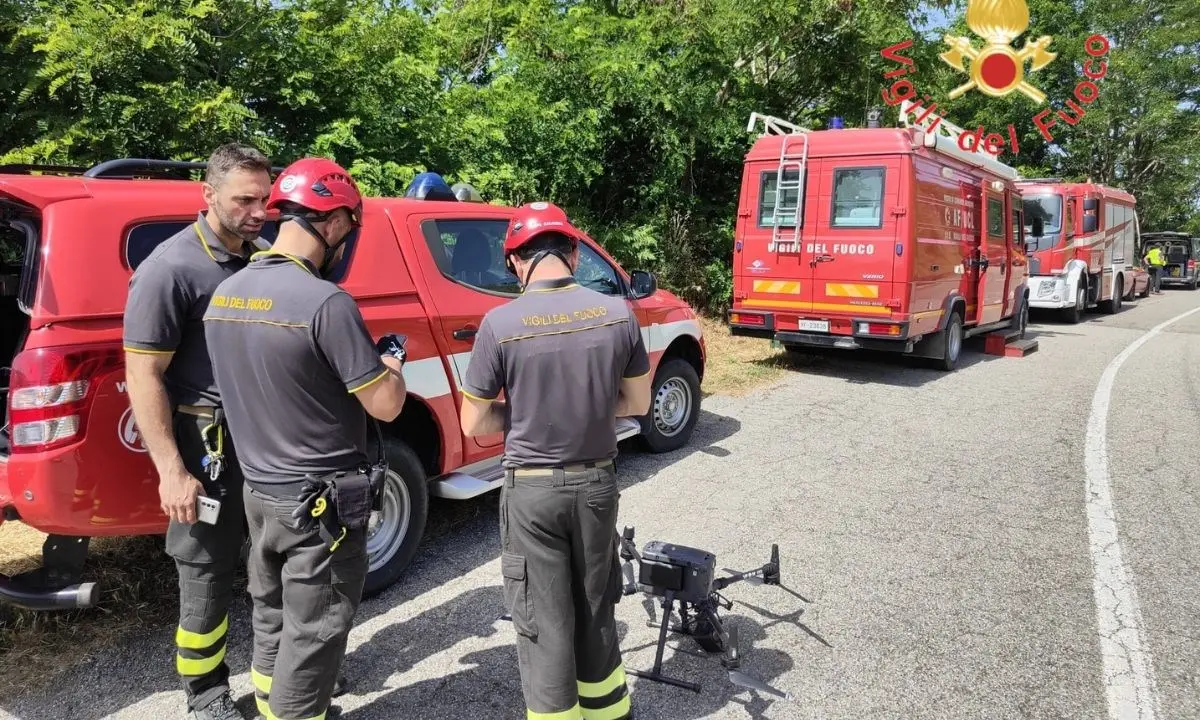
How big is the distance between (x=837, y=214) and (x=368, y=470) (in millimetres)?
7435

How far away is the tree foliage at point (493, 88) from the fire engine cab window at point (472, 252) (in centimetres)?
275

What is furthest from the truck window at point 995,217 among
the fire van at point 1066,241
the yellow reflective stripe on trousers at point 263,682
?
the yellow reflective stripe on trousers at point 263,682

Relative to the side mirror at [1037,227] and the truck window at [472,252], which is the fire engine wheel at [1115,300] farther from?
the truck window at [472,252]

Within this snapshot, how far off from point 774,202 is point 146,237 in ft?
24.3

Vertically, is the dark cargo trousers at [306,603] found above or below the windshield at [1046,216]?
below

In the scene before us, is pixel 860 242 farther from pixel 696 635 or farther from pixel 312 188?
pixel 312 188

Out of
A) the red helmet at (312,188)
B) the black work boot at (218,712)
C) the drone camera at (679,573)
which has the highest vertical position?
the red helmet at (312,188)

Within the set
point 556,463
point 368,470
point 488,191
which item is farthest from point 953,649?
point 488,191

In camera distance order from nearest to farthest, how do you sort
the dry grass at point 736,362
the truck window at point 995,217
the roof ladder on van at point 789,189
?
1. the dry grass at point 736,362
2. the roof ladder on van at point 789,189
3. the truck window at point 995,217

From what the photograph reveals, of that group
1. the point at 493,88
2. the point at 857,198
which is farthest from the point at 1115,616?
the point at 493,88

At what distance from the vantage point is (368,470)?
7.84ft

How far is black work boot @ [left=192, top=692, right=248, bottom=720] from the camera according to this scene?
2660 mm

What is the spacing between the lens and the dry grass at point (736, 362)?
28.2 ft

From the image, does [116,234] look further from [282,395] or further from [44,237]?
[282,395]
